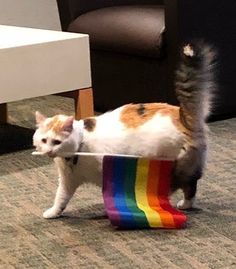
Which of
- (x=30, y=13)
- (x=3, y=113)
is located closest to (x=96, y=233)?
(x=3, y=113)

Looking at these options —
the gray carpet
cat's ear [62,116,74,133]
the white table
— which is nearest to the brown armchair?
the white table

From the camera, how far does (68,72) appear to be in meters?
2.36

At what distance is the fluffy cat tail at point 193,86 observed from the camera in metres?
1.65

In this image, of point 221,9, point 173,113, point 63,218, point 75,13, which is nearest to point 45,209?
point 63,218

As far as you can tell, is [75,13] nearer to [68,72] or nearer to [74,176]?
[68,72]

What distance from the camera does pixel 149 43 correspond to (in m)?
2.54

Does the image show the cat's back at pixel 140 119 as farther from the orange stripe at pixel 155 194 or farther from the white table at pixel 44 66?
the white table at pixel 44 66

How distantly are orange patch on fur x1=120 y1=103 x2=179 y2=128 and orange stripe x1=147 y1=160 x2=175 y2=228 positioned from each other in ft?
0.35

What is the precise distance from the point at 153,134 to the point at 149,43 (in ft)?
3.11

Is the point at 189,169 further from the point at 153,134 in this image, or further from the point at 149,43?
the point at 149,43

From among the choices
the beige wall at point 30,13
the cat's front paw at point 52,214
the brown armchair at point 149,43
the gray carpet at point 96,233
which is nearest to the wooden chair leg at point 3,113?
the brown armchair at point 149,43

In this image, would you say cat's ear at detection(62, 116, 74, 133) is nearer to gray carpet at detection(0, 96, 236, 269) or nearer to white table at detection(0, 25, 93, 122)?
gray carpet at detection(0, 96, 236, 269)

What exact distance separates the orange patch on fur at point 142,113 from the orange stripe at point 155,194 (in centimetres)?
11

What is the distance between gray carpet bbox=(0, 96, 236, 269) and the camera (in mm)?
1485
